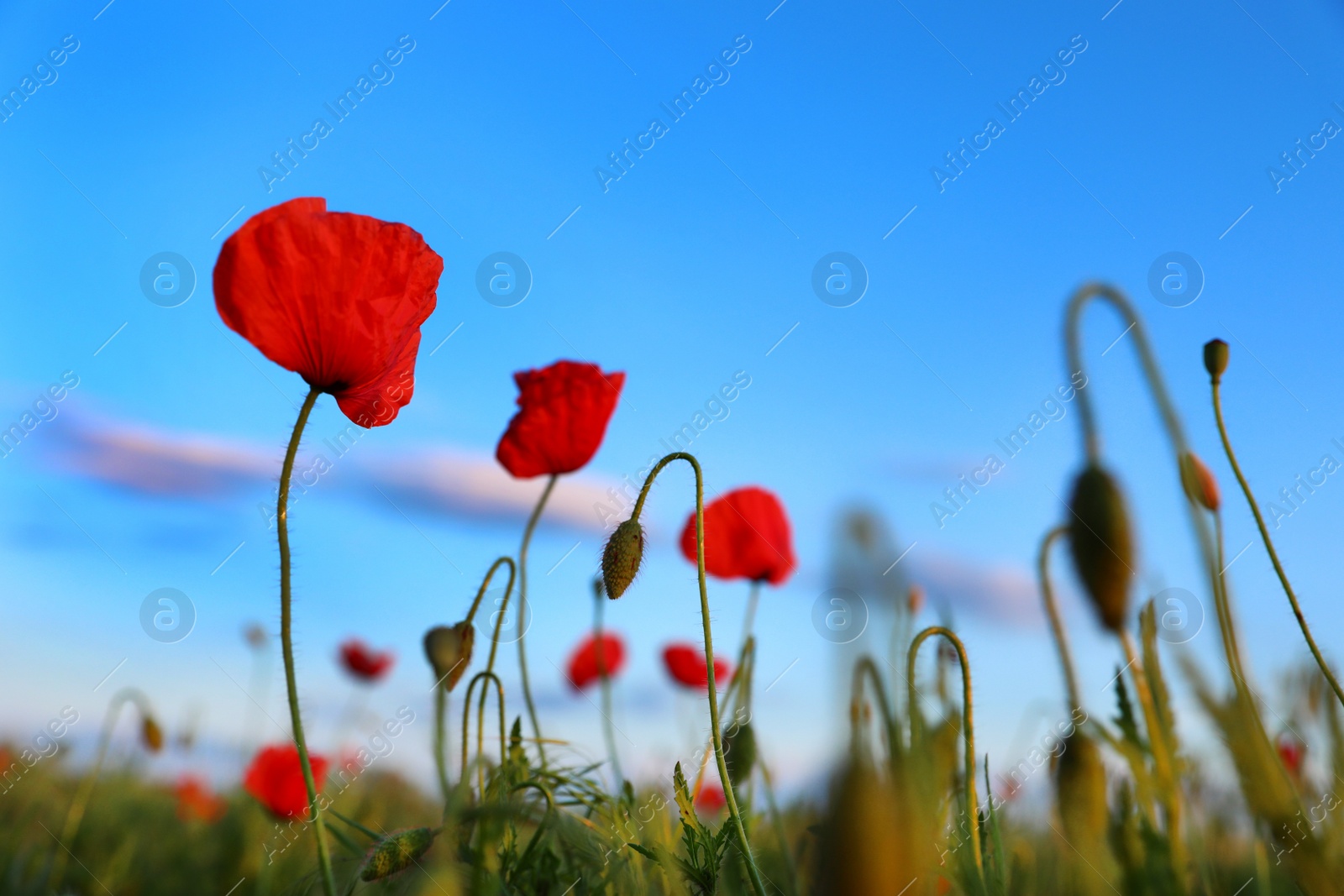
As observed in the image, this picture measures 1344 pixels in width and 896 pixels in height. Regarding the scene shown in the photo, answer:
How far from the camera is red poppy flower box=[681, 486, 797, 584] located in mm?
1837

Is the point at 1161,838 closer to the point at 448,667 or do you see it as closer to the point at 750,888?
the point at 750,888

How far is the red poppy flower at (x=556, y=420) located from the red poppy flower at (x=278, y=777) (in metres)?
1.15

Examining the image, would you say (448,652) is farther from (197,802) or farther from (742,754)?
(197,802)

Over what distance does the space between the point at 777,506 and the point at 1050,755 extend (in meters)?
0.89

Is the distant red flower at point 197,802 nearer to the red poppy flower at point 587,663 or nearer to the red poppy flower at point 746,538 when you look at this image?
the red poppy flower at point 587,663

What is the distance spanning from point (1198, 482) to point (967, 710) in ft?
1.35

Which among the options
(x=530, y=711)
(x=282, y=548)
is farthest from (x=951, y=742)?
(x=282, y=548)

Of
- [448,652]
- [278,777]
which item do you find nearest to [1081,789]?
[448,652]

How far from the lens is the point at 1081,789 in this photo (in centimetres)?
111

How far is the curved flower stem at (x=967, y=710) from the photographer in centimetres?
84

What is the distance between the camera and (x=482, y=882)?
0.62m

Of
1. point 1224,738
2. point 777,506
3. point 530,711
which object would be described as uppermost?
point 777,506

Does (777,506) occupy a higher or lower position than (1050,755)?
higher

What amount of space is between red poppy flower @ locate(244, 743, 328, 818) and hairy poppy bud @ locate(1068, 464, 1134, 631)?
1706mm
